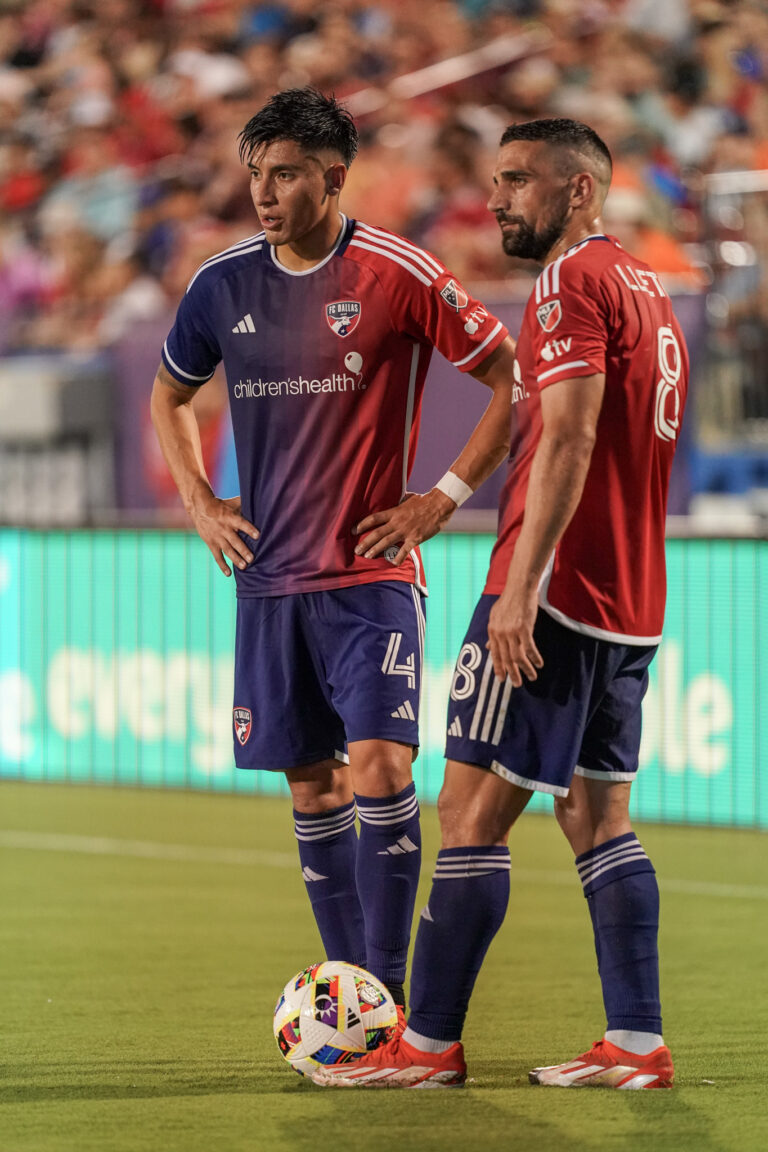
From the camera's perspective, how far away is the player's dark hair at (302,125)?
4547 mm

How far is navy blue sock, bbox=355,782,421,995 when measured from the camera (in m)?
4.54

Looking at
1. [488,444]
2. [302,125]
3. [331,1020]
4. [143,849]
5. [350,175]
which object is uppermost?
[350,175]

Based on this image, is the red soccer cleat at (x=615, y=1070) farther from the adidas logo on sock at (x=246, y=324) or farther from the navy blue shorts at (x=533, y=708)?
the adidas logo on sock at (x=246, y=324)

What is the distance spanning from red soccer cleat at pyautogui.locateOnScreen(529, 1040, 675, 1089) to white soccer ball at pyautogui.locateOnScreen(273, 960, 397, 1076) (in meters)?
0.41

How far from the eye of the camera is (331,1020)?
4258 millimetres

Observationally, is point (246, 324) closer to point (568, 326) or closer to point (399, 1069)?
point (568, 326)

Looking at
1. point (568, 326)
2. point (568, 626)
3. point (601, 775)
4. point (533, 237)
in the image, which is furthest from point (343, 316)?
point (601, 775)

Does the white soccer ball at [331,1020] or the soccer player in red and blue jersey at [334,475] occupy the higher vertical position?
the soccer player in red and blue jersey at [334,475]

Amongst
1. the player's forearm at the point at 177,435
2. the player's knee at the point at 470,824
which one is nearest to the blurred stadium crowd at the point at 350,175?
the player's forearm at the point at 177,435

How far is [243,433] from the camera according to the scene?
468 centimetres

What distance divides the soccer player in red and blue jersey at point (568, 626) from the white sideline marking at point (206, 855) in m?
3.22

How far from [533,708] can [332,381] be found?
1030 mm

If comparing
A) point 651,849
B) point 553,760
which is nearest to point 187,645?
point 651,849

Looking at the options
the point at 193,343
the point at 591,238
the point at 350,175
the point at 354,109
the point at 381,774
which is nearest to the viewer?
the point at 591,238
